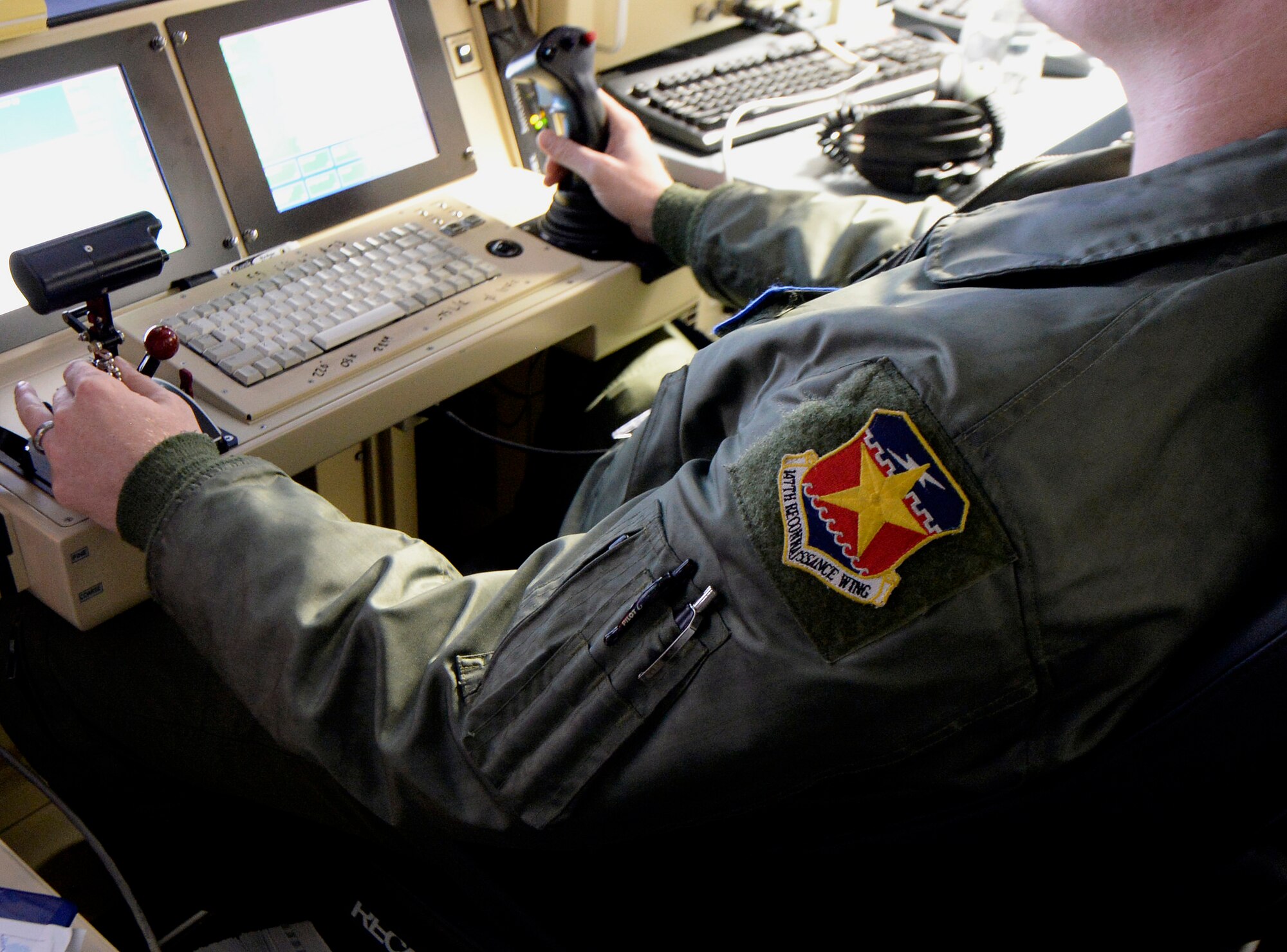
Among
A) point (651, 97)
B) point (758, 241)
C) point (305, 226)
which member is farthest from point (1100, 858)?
point (651, 97)

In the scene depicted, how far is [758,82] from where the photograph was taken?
5.16 feet

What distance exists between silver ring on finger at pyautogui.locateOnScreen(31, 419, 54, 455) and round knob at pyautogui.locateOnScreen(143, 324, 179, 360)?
9cm

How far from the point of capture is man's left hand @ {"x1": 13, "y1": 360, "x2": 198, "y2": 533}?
0.77 m

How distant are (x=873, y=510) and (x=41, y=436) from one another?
0.63m

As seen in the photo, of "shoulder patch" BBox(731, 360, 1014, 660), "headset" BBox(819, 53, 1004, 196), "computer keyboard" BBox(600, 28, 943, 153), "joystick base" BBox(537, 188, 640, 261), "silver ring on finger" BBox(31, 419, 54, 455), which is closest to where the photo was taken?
"shoulder patch" BBox(731, 360, 1014, 660)

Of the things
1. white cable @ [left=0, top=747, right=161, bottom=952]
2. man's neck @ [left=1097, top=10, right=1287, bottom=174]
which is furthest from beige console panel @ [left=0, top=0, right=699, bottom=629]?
man's neck @ [left=1097, top=10, right=1287, bottom=174]

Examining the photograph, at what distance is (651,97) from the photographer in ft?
4.93

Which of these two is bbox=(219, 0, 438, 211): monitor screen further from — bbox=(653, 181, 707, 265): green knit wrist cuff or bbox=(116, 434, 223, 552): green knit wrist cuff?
bbox=(116, 434, 223, 552): green knit wrist cuff

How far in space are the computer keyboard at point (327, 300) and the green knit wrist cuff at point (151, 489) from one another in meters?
0.18

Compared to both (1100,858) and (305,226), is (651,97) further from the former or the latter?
(1100,858)

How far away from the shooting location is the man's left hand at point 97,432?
77 centimetres

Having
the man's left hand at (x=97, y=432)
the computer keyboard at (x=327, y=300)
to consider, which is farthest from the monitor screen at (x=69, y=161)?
the man's left hand at (x=97, y=432)

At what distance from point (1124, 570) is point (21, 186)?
97 cm

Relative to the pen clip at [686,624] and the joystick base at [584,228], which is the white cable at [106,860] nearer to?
the pen clip at [686,624]
